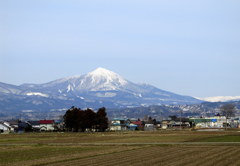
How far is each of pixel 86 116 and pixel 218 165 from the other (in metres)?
107

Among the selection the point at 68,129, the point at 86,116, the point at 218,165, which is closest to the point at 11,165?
the point at 218,165

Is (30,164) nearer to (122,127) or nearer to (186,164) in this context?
(186,164)

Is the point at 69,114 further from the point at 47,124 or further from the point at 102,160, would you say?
the point at 102,160

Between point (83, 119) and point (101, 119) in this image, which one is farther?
point (101, 119)

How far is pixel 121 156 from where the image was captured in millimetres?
41312

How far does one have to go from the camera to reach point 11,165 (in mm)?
35188

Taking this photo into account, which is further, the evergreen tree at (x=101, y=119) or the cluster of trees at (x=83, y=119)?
the evergreen tree at (x=101, y=119)

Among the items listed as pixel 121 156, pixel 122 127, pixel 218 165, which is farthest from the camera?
pixel 122 127

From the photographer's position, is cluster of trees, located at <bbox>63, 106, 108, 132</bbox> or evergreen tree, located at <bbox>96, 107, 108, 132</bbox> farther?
evergreen tree, located at <bbox>96, 107, 108, 132</bbox>

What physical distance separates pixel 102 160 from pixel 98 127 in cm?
10723

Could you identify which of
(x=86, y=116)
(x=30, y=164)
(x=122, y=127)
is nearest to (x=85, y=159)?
(x=30, y=164)

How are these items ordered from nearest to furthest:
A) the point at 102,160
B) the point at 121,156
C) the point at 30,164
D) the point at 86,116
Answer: the point at 30,164 → the point at 102,160 → the point at 121,156 → the point at 86,116

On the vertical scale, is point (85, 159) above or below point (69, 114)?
below

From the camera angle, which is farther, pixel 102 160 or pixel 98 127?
pixel 98 127
